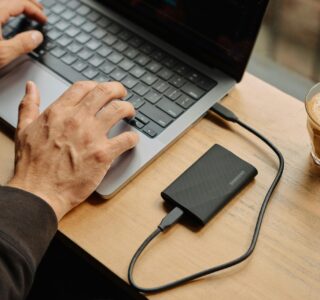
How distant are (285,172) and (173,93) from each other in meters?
0.21

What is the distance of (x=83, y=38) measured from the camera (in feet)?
2.86

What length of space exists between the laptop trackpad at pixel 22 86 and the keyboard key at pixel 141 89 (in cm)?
11

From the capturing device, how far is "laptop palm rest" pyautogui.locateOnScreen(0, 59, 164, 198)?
686 mm

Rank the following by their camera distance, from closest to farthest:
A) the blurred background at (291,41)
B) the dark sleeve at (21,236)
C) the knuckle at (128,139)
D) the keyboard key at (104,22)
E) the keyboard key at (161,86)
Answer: the dark sleeve at (21,236) < the knuckle at (128,139) < the keyboard key at (161,86) < the keyboard key at (104,22) < the blurred background at (291,41)

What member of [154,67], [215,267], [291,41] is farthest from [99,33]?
[291,41]

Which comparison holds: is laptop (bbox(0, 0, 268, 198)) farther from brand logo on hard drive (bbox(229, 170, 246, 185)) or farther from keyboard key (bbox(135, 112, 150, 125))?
brand logo on hard drive (bbox(229, 170, 246, 185))

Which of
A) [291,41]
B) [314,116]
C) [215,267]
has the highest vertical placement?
[314,116]

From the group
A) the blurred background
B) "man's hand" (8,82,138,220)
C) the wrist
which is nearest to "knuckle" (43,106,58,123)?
"man's hand" (8,82,138,220)

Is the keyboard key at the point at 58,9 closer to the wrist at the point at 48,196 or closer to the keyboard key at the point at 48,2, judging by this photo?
the keyboard key at the point at 48,2

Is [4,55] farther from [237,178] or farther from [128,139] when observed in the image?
[237,178]

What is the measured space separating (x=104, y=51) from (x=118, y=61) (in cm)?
3

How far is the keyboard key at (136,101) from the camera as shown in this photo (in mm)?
769

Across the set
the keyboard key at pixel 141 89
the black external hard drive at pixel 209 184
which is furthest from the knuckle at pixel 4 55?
the black external hard drive at pixel 209 184

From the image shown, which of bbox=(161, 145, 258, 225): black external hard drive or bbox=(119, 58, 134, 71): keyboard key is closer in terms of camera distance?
bbox=(161, 145, 258, 225): black external hard drive
